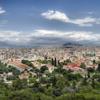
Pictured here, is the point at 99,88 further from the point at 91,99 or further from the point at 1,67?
the point at 1,67

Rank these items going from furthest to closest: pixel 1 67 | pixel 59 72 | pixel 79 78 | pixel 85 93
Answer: pixel 1 67 < pixel 59 72 < pixel 79 78 < pixel 85 93

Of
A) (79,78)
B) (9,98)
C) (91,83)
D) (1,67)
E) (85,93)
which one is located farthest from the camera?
(1,67)

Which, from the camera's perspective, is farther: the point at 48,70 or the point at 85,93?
the point at 48,70

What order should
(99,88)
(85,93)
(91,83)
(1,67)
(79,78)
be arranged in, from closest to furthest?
(85,93), (99,88), (91,83), (79,78), (1,67)

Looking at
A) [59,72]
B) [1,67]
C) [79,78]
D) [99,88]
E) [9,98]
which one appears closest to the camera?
[9,98]

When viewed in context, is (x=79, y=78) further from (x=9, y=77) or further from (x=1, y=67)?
(x=1, y=67)

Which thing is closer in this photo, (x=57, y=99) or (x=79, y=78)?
(x=57, y=99)

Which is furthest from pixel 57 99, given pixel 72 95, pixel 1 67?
pixel 1 67

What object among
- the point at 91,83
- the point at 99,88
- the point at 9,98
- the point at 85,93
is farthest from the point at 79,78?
the point at 9,98
